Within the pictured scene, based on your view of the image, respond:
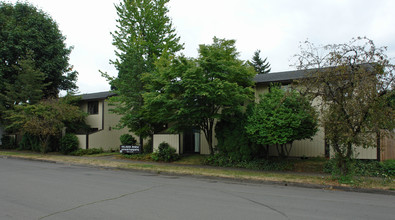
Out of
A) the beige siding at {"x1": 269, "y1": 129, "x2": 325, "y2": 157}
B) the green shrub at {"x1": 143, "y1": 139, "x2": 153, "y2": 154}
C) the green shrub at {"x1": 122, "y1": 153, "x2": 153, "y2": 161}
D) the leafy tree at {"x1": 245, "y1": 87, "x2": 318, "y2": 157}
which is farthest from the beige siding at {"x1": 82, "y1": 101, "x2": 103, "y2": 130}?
the beige siding at {"x1": 269, "y1": 129, "x2": 325, "y2": 157}

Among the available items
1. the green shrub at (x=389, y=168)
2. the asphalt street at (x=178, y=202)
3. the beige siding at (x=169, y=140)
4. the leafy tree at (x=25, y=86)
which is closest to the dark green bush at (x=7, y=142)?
the leafy tree at (x=25, y=86)

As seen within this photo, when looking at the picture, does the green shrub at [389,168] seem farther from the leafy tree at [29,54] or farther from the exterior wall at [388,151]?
the leafy tree at [29,54]

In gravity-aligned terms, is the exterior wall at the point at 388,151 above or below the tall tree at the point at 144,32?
below

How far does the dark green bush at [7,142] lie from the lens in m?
27.8

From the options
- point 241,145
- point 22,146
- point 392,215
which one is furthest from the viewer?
point 22,146

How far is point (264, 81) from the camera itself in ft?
53.4

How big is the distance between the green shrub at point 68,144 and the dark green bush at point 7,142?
9.85m

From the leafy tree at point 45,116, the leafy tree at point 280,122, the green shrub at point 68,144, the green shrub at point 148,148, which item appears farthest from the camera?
the green shrub at point 68,144

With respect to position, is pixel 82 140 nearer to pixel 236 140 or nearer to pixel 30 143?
pixel 30 143

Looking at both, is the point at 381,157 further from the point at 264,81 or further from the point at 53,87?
the point at 53,87

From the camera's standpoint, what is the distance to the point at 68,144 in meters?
21.9

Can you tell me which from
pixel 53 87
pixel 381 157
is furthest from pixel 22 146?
pixel 381 157

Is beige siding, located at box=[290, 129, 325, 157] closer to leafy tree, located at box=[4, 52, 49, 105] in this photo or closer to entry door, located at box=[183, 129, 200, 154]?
entry door, located at box=[183, 129, 200, 154]

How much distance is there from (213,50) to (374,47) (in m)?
6.82
